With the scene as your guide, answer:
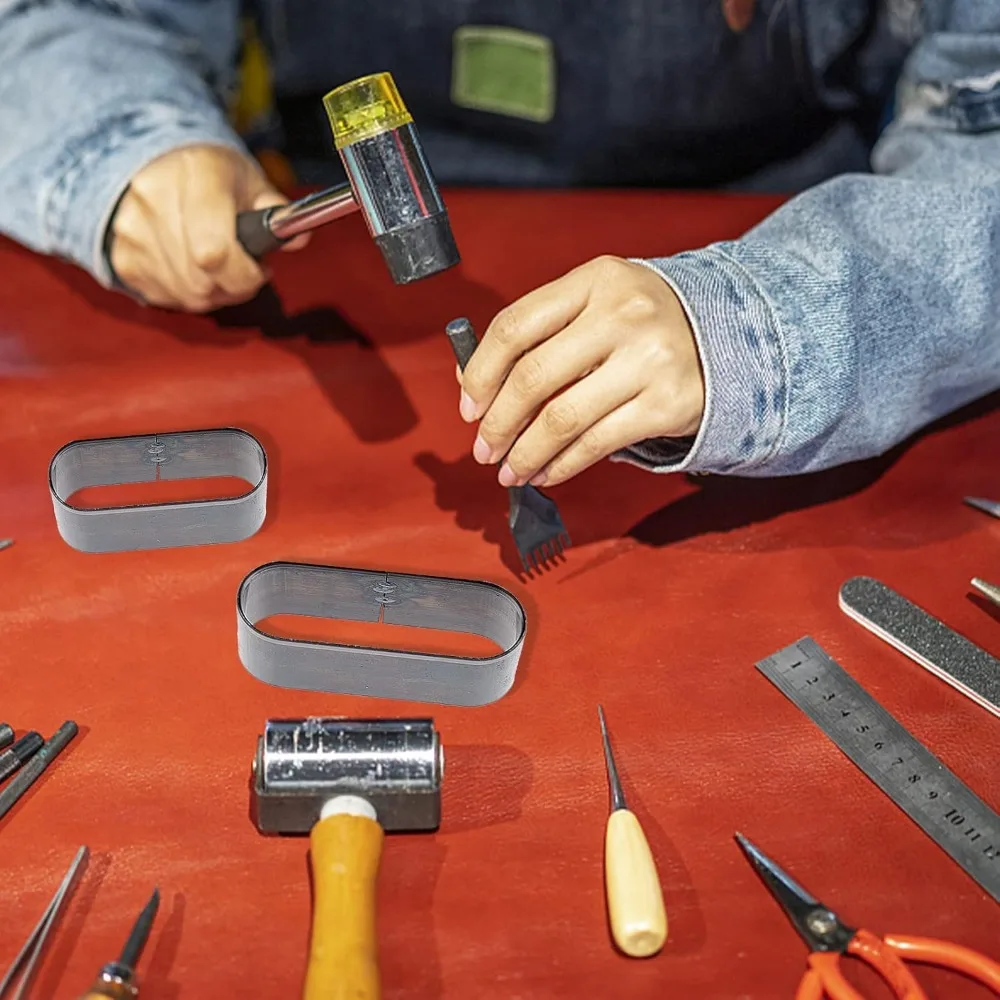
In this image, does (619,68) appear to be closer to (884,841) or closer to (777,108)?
(777,108)

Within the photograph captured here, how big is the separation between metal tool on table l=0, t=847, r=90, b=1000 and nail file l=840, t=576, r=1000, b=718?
1.65ft

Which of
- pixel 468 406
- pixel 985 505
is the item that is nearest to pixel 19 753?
pixel 468 406

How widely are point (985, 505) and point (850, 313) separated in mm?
208

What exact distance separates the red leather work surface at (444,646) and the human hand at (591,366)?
0.12m

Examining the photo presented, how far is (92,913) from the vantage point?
59 centimetres

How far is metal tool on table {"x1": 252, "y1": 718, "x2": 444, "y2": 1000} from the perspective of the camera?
59 centimetres

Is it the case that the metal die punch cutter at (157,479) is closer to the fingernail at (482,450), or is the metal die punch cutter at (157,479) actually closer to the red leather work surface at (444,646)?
the red leather work surface at (444,646)

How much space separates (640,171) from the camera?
50.3 inches

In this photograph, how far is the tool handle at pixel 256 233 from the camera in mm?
889

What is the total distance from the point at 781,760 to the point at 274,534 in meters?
A: 0.37

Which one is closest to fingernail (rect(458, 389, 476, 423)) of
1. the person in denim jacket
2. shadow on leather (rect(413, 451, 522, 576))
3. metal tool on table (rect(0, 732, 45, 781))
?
the person in denim jacket

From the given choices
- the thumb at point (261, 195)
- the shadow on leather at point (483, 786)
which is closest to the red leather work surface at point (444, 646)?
the shadow on leather at point (483, 786)

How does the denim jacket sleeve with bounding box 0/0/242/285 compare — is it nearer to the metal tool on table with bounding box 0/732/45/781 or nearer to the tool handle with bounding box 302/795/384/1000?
the metal tool on table with bounding box 0/732/45/781

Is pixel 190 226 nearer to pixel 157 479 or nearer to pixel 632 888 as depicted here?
pixel 157 479
